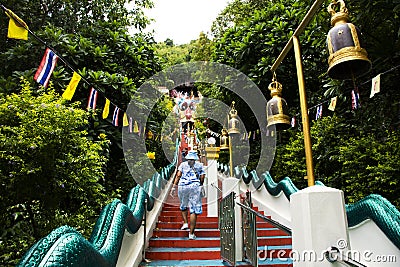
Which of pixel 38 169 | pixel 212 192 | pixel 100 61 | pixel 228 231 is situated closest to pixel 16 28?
pixel 38 169

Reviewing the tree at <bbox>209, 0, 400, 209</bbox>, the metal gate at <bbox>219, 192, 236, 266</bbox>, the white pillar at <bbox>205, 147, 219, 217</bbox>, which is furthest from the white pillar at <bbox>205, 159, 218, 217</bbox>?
the metal gate at <bbox>219, 192, 236, 266</bbox>

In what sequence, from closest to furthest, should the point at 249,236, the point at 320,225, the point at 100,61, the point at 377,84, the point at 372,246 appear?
the point at 320,225 → the point at 372,246 → the point at 249,236 → the point at 377,84 → the point at 100,61

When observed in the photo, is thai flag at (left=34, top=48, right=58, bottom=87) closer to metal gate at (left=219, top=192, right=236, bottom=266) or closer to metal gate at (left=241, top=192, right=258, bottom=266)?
metal gate at (left=219, top=192, right=236, bottom=266)

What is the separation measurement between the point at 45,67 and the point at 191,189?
10.1ft

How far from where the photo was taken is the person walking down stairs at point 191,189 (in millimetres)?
5520

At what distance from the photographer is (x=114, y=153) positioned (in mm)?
8906

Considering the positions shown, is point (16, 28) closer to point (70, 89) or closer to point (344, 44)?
point (70, 89)

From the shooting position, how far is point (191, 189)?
5.70 m

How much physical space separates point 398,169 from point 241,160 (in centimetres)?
752

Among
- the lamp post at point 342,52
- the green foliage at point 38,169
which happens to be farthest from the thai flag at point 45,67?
the lamp post at point 342,52

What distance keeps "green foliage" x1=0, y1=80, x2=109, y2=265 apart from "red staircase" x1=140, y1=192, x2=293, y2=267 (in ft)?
4.16

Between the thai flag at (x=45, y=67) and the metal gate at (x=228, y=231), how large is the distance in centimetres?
290

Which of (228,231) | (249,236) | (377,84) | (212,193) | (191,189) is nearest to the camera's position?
(249,236)

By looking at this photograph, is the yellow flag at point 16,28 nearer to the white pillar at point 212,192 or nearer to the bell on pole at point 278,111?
the bell on pole at point 278,111
